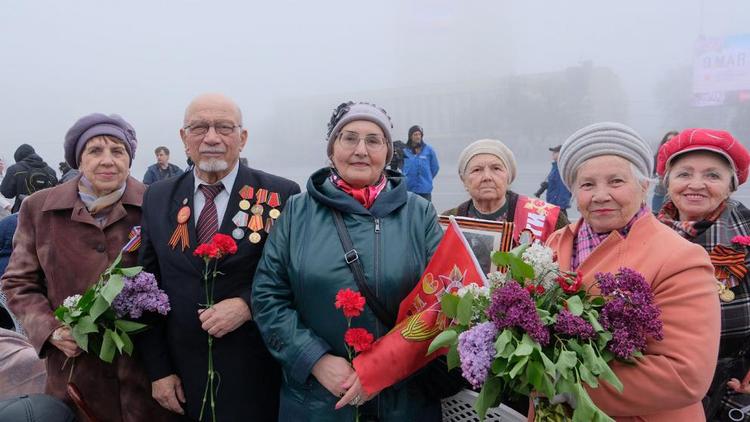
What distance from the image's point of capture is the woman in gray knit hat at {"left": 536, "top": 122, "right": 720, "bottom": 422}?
1250mm

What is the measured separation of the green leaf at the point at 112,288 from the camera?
5.73 feet

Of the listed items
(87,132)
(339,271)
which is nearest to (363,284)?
(339,271)

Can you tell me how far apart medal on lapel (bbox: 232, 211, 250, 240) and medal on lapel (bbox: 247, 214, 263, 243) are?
0.02m

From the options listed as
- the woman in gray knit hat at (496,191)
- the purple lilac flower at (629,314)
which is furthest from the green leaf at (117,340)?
the woman in gray knit hat at (496,191)

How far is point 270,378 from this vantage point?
207 centimetres

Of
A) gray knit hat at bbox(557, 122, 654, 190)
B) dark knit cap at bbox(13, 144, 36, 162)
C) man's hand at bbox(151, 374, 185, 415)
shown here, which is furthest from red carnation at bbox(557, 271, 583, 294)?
dark knit cap at bbox(13, 144, 36, 162)

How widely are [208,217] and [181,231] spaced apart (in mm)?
129

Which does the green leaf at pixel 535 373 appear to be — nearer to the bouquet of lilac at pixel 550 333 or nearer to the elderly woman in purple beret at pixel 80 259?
the bouquet of lilac at pixel 550 333

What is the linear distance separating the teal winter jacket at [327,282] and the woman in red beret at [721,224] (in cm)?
112

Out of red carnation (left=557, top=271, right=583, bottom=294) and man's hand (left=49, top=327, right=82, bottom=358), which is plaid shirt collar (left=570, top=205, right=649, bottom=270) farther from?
man's hand (left=49, top=327, right=82, bottom=358)

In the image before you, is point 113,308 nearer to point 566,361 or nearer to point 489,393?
point 489,393

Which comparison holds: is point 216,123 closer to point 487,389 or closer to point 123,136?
point 123,136

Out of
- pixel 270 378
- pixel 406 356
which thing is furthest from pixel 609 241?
pixel 270 378

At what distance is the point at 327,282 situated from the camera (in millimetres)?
1717
